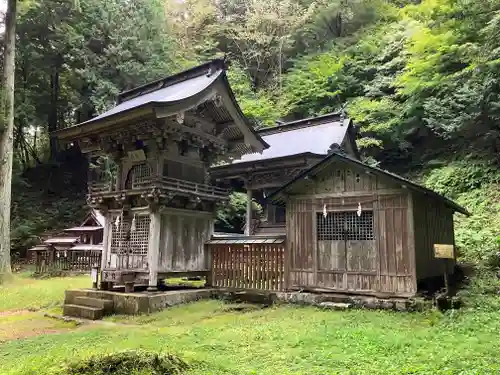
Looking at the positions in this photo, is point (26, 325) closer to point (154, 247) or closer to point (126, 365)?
point (154, 247)

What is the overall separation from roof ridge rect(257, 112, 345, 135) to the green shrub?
1806cm

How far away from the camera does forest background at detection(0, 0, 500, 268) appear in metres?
19.0

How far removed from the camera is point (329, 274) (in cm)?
1112

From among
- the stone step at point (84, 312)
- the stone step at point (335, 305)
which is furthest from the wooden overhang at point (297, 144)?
the stone step at point (84, 312)

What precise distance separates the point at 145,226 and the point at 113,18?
22.3 metres

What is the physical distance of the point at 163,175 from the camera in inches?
507

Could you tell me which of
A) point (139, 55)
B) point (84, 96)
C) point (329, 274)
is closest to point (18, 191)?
point (84, 96)

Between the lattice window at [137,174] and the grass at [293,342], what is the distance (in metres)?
4.71

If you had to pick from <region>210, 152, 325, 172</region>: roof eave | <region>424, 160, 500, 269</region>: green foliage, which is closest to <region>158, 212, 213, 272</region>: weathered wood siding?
<region>210, 152, 325, 172</region>: roof eave

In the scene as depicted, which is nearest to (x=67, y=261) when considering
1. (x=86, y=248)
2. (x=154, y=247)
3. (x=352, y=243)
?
(x=86, y=248)

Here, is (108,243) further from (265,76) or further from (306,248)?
(265,76)

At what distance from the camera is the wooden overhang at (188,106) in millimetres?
11711

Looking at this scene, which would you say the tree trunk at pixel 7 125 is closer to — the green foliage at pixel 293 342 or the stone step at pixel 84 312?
the stone step at pixel 84 312

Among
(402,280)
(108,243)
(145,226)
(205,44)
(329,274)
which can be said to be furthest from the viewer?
(205,44)
